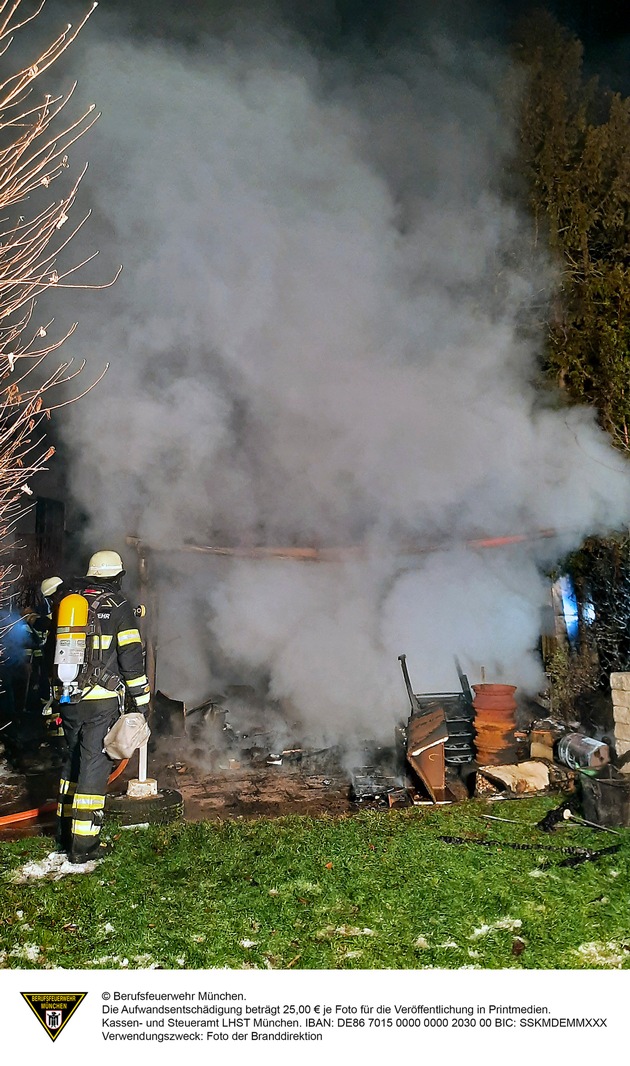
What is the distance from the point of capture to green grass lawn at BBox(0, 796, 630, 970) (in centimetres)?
298

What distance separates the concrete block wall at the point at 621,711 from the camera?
222 inches

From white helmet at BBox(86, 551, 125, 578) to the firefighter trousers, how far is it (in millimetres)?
936

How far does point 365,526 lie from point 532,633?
3.32m

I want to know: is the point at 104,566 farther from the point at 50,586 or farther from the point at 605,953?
the point at 605,953

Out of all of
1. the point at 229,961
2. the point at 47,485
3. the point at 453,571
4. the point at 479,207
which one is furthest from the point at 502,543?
the point at 47,485

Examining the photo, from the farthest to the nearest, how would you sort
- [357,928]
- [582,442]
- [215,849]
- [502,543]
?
[502,543], [582,442], [215,849], [357,928]

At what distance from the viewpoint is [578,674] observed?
27.3 feet

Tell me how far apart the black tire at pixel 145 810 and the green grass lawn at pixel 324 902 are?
0.64 ft

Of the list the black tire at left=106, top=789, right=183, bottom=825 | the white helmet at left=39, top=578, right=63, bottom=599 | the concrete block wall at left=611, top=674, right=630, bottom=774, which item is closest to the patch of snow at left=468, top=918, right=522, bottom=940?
the black tire at left=106, top=789, right=183, bottom=825

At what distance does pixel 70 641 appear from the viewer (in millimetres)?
4410

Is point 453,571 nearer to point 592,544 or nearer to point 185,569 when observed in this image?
point 592,544

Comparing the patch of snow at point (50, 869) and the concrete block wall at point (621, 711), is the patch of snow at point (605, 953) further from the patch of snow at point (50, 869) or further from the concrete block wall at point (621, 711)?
the patch of snow at point (50, 869)
